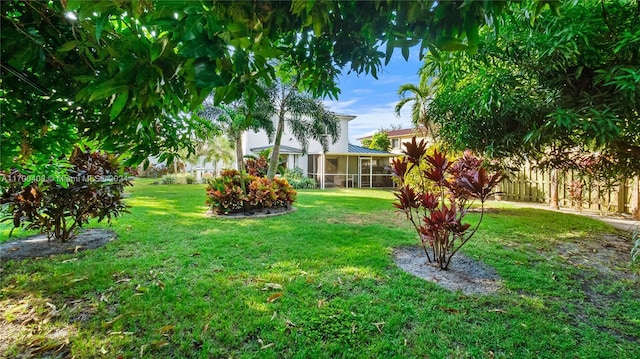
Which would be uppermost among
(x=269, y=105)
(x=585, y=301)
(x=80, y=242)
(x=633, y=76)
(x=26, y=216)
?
(x=269, y=105)

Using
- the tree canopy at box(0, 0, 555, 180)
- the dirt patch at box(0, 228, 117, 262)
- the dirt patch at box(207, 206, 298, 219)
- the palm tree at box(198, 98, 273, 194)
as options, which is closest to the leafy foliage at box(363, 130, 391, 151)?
the palm tree at box(198, 98, 273, 194)

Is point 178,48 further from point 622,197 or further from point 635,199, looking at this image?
point 622,197

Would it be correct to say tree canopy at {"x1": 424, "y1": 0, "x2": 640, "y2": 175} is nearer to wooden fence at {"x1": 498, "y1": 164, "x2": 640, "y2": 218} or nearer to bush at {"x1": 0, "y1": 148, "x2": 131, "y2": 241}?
wooden fence at {"x1": 498, "y1": 164, "x2": 640, "y2": 218}

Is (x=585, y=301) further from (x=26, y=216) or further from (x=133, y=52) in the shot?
(x=26, y=216)

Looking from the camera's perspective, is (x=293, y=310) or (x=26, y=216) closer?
(x=293, y=310)

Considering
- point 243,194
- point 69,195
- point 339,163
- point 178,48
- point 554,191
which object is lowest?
point 554,191

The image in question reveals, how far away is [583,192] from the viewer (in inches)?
387

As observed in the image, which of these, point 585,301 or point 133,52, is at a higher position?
point 133,52

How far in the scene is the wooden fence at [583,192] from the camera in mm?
8727

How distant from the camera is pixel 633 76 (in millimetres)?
3387

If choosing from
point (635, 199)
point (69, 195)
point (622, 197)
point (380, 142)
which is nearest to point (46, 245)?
point (69, 195)

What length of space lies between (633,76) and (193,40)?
15.7 ft

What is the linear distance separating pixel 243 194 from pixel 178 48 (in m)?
→ 7.80

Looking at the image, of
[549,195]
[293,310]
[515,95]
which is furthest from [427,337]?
[549,195]
